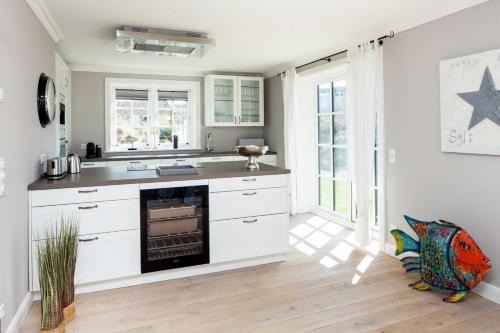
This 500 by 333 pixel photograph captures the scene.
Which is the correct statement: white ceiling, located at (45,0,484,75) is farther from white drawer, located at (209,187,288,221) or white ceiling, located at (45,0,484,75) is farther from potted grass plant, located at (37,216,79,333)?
potted grass plant, located at (37,216,79,333)

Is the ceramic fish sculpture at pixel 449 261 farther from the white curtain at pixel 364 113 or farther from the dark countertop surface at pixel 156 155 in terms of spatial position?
the dark countertop surface at pixel 156 155

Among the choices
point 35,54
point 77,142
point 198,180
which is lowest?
point 198,180

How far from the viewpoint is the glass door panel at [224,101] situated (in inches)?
234

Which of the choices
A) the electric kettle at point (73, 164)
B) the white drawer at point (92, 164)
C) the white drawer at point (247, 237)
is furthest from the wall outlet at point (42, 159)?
the white drawer at point (92, 164)

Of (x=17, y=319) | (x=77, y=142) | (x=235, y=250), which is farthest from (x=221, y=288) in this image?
(x=77, y=142)

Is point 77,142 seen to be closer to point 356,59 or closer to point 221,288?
point 221,288

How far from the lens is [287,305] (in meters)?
2.60

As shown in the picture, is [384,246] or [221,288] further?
[384,246]

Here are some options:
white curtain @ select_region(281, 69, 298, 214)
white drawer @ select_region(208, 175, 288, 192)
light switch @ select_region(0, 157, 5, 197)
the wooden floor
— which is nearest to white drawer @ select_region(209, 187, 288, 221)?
white drawer @ select_region(208, 175, 288, 192)

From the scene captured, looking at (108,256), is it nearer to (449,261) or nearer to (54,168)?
(54,168)

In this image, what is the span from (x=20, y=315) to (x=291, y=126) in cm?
404

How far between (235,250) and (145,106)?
3600 millimetres

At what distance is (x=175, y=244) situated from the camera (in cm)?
306

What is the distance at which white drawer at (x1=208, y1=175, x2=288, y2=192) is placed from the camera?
3.16m
